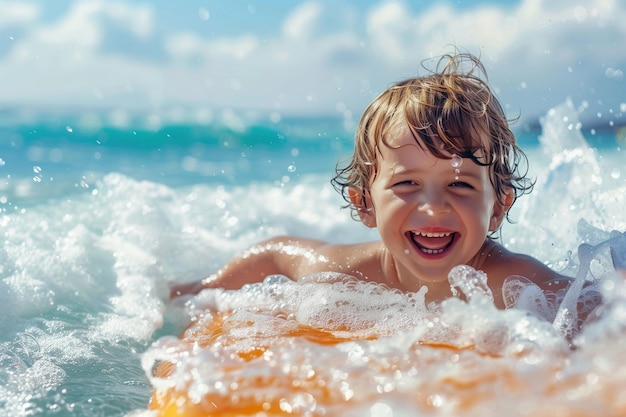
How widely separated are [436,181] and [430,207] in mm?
102

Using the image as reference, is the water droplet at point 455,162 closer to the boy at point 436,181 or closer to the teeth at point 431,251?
the boy at point 436,181

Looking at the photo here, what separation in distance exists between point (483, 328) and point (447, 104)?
87 centimetres

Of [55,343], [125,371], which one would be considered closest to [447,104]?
[125,371]

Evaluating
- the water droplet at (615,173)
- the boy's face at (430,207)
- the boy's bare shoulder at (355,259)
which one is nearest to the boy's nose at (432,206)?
the boy's face at (430,207)

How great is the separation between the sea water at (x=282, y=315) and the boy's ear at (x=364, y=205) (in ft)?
0.82

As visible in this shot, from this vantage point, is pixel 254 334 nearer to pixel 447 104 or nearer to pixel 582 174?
pixel 447 104

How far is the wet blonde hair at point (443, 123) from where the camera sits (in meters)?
2.47

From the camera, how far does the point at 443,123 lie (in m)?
2.48

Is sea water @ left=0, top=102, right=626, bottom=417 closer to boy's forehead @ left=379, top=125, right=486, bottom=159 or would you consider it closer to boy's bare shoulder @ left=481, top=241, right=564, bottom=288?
boy's bare shoulder @ left=481, top=241, right=564, bottom=288

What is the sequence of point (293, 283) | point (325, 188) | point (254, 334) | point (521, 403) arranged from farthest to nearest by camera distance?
1. point (325, 188)
2. point (293, 283)
3. point (254, 334)
4. point (521, 403)

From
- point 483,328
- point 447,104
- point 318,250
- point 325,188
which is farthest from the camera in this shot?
point 325,188

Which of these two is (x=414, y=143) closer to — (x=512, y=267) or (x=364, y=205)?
(x=364, y=205)

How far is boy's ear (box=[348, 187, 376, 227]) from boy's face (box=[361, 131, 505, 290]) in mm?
268

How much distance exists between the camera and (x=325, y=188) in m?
6.28
